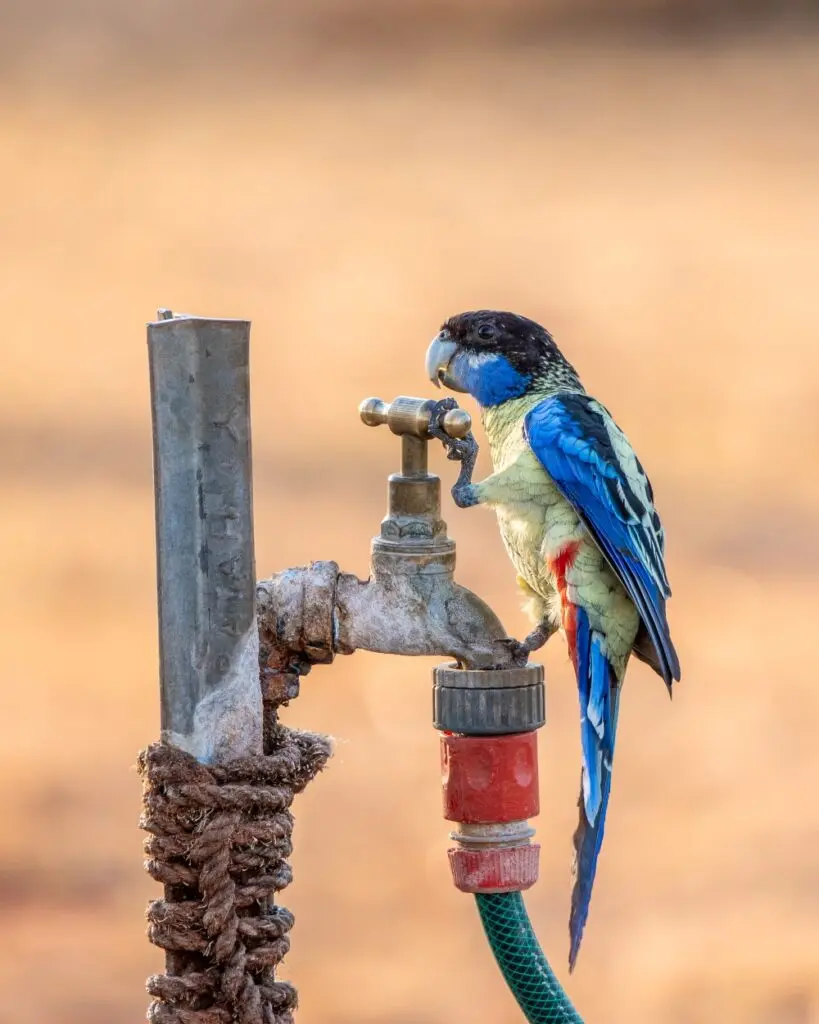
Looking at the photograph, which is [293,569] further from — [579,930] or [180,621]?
[579,930]

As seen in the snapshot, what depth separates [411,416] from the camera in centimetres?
209

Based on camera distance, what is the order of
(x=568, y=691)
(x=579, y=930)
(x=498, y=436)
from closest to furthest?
1. (x=579, y=930)
2. (x=498, y=436)
3. (x=568, y=691)

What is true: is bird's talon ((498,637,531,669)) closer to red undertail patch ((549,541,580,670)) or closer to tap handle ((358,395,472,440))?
tap handle ((358,395,472,440))

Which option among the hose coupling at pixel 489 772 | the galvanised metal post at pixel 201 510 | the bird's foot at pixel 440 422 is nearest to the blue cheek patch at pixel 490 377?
the bird's foot at pixel 440 422

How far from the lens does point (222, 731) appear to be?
1990 mm

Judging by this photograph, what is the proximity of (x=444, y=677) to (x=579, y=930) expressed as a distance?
0.59 m

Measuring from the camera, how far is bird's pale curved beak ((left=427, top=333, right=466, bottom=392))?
11.3 feet

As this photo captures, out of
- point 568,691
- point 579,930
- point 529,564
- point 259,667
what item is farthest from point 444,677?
point 568,691

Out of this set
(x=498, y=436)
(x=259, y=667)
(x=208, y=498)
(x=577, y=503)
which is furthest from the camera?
(x=498, y=436)

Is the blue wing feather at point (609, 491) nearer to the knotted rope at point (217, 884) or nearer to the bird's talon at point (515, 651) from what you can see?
the bird's talon at point (515, 651)

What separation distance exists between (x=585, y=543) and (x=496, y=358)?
657 millimetres

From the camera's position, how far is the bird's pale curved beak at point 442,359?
3438 mm

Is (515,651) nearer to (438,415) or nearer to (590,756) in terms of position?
(438,415)

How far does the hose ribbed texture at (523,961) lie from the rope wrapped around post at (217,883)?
1.07 feet
